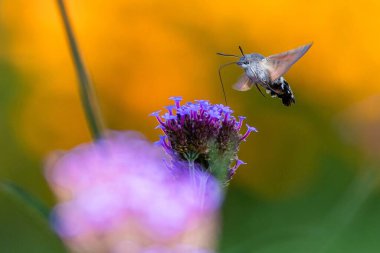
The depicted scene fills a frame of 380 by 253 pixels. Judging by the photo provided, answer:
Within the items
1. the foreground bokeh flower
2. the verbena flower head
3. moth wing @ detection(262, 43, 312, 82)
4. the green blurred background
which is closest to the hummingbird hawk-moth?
moth wing @ detection(262, 43, 312, 82)

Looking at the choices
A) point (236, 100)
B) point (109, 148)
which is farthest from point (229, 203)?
point (109, 148)

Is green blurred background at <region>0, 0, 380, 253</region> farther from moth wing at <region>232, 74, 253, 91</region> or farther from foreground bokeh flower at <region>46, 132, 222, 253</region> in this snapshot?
foreground bokeh flower at <region>46, 132, 222, 253</region>

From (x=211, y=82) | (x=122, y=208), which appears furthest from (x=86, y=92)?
(x=211, y=82)

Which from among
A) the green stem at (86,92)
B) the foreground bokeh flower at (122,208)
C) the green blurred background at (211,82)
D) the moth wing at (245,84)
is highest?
the green blurred background at (211,82)

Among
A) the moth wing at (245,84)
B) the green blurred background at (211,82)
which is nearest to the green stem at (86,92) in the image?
the moth wing at (245,84)

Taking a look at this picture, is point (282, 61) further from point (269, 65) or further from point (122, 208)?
point (122, 208)

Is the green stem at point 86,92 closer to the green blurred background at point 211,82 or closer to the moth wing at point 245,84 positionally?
the moth wing at point 245,84
